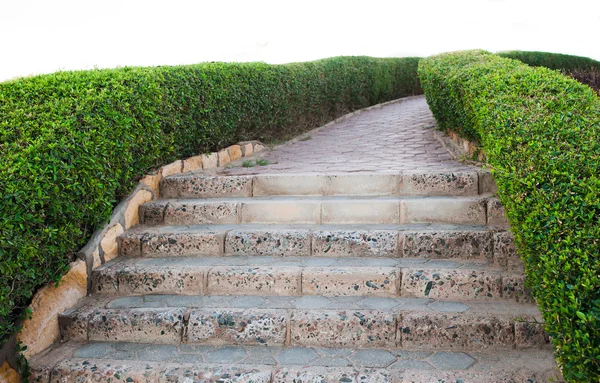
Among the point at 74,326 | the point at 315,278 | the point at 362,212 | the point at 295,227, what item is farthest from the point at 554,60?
the point at 74,326

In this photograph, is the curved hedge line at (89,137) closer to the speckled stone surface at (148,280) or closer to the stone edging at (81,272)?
the stone edging at (81,272)

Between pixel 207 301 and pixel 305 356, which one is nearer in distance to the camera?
pixel 305 356

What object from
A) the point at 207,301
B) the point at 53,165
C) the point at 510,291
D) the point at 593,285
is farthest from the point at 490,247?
the point at 53,165

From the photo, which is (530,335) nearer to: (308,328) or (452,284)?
(452,284)

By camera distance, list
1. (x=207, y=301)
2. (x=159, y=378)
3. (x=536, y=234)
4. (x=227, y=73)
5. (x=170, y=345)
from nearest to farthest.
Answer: (x=536, y=234)
(x=159, y=378)
(x=170, y=345)
(x=207, y=301)
(x=227, y=73)

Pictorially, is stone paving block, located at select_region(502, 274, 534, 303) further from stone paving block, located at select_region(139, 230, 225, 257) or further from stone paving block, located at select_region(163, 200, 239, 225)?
stone paving block, located at select_region(163, 200, 239, 225)

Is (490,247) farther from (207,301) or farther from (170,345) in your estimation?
(170,345)

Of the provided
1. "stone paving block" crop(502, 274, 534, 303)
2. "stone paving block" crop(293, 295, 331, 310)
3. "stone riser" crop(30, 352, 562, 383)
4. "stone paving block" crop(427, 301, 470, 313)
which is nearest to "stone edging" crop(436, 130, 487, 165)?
"stone paving block" crop(502, 274, 534, 303)

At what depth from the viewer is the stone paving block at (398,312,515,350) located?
2.95 m

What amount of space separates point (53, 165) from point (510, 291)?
3.33 meters

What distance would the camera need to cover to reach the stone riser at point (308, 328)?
296cm

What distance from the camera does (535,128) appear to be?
11.0 ft

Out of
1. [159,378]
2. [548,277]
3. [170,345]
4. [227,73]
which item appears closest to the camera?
[548,277]

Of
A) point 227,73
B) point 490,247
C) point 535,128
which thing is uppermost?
point 227,73
